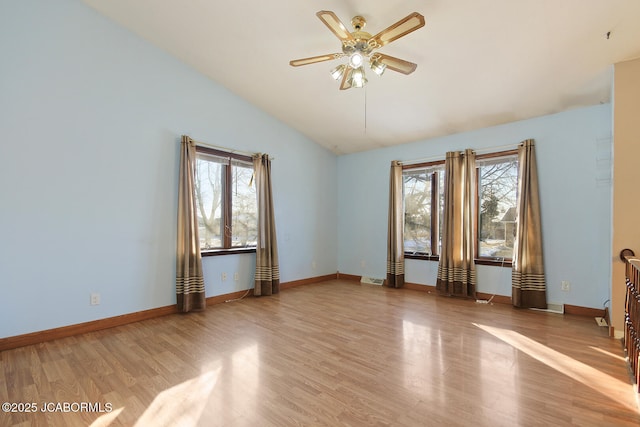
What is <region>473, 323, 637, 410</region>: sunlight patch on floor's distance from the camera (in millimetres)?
2045

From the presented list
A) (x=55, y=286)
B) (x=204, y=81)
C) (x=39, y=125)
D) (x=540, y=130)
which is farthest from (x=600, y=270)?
(x=39, y=125)

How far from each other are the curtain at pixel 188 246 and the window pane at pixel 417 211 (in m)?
3.52

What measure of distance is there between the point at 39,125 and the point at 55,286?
1.61m

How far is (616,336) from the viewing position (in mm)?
3004

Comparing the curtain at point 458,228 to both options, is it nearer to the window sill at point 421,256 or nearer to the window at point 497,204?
the window at point 497,204

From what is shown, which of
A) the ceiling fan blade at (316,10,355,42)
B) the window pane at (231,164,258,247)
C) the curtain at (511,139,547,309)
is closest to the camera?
the ceiling fan blade at (316,10,355,42)

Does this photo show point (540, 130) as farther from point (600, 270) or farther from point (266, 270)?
point (266, 270)

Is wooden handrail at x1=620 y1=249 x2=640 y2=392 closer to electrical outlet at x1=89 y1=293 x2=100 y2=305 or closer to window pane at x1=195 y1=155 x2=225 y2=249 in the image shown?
window pane at x1=195 y1=155 x2=225 y2=249

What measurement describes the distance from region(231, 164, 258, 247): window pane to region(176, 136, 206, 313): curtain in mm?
774

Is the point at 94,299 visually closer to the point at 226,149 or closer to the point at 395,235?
the point at 226,149

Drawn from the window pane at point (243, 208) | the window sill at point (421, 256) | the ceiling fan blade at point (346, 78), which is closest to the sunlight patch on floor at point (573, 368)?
the window sill at point (421, 256)

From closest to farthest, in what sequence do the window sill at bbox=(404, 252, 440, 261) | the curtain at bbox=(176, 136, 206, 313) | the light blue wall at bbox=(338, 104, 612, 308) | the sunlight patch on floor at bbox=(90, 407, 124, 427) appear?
the sunlight patch on floor at bbox=(90, 407, 124, 427) → the light blue wall at bbox=(338, 104, 612, 308) → the curtain at bbox=(176, 136, 206, 313) → the window sill at bbox=(404, 252, 440, 261)

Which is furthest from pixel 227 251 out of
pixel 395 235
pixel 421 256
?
pixel 421 256

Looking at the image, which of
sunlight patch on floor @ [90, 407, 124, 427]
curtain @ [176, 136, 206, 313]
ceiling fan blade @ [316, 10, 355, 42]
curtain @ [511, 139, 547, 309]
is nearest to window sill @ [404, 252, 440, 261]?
curtain @ [511, 139, 547, 309]
